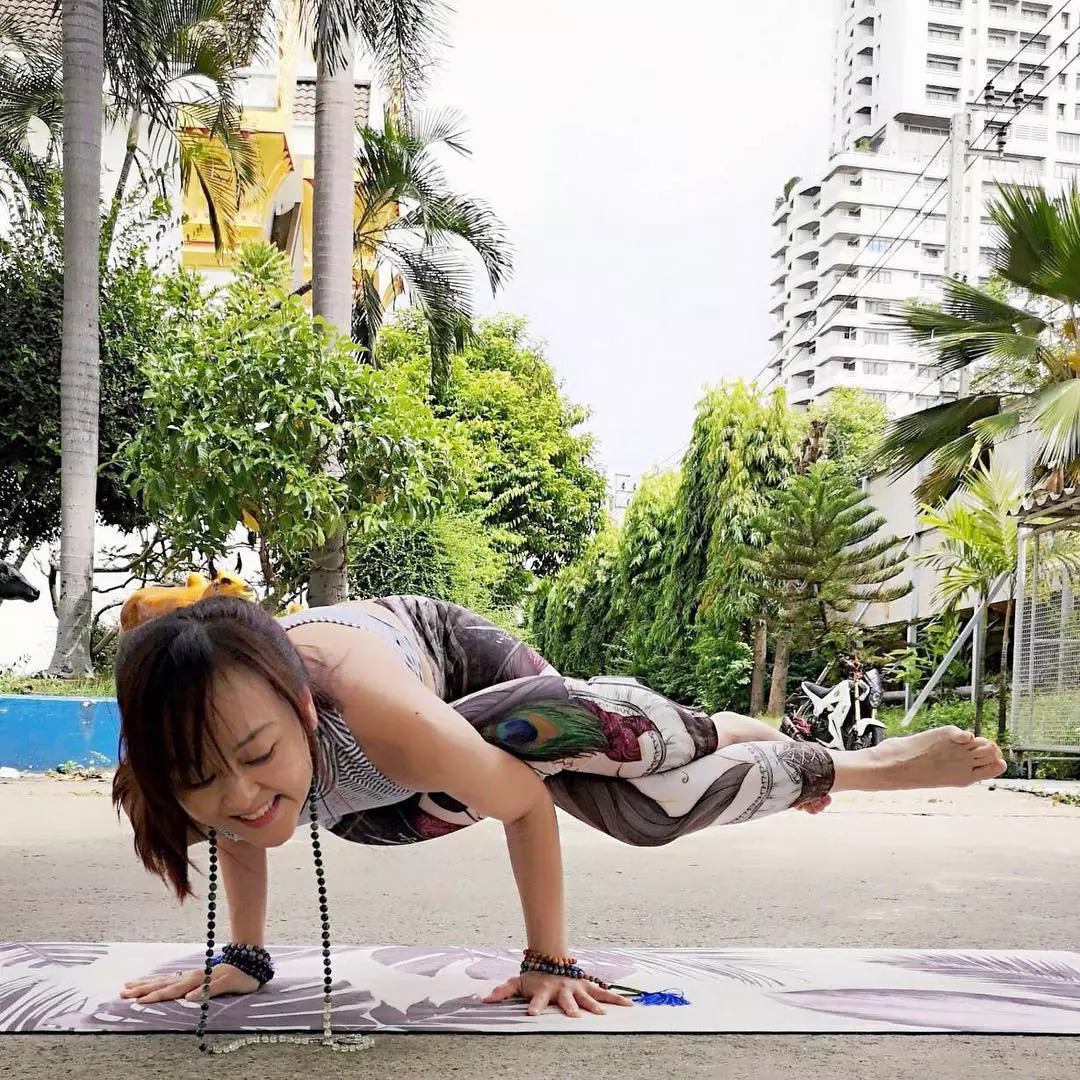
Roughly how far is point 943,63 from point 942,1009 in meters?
90.0

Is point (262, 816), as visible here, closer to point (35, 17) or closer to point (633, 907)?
point (633, 907)

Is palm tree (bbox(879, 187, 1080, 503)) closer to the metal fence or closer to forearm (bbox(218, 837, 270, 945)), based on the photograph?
the metal fence

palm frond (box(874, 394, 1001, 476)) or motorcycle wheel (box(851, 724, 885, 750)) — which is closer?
palm frond (box(874, 394, 1001, 476))

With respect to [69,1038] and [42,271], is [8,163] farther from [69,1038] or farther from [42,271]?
[69,1038]

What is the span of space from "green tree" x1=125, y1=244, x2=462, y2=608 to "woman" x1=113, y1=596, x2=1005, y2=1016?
295 inches

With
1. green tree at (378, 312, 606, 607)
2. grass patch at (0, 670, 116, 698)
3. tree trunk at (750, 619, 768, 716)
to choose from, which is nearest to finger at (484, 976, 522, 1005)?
grass patch at (0, 670, 116, 698)

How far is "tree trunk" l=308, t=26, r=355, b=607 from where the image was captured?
10.7 metres

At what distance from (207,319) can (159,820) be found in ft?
31.8

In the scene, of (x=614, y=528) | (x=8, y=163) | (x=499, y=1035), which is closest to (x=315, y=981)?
(x=499, y=1035)

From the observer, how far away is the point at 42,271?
12.9m

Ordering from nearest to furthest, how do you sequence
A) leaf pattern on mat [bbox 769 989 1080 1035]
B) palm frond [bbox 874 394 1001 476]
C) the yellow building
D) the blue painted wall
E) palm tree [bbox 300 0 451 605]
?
leaf pattern on mat [bbox 769 989 1080 1035], the blue painted wall, palm tree [bbox 300 0 451 605], palm frond [bbox 874 394 1001 476], the yellow building

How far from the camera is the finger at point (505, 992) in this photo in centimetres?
263

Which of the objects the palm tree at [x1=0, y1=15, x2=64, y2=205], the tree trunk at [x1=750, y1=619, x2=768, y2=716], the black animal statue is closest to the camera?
the black animal statue

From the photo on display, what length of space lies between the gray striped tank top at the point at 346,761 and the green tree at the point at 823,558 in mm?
17760
